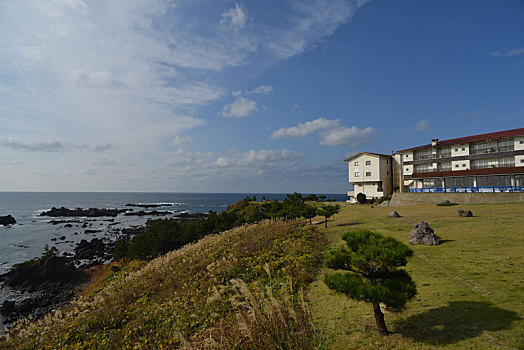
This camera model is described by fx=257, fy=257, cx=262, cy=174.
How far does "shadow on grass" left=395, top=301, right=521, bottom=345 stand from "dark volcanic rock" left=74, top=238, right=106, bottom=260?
1649 inches

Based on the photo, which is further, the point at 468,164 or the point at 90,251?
the point at 468,164

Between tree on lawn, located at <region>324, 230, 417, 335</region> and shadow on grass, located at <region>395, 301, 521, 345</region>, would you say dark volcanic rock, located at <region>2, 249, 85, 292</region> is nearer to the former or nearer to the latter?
tree on lawn, located at <region>324, 230, 417, 335</region>

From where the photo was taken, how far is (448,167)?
4431cm

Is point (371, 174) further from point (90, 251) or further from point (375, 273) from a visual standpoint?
point (90, 251)

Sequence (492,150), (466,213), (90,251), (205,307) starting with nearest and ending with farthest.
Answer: (205,307) → (466,213) → (492,150) → (90,251)

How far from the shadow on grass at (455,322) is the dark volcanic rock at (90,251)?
4189 centimetres

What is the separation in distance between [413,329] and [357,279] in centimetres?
205

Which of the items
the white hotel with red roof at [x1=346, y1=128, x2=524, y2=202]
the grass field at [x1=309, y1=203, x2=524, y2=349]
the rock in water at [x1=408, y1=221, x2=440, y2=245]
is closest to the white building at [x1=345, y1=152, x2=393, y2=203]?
the white hotel with red roof at [x1=346, y1=128, x2=524, y2=202]

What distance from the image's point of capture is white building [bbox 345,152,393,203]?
163 feet

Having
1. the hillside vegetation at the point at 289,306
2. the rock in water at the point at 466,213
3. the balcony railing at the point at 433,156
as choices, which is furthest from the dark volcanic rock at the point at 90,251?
the balcony railing at the point at 433,156

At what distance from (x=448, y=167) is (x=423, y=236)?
38172 mm

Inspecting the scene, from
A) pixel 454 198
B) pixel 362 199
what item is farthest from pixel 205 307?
pixel 362 199

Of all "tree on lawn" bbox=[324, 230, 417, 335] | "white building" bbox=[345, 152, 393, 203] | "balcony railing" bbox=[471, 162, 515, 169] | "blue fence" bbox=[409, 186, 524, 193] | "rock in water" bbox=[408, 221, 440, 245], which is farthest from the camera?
"white building" bbox=[345, 152, 393, 203]

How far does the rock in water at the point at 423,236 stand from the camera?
14055mm
